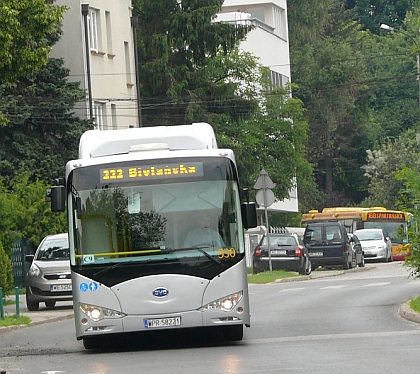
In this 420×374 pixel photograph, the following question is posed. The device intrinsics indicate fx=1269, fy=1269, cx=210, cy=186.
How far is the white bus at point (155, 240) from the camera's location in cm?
1591

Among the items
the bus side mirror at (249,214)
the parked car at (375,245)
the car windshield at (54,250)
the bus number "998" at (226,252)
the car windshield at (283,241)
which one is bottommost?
the parked car at (375,245)

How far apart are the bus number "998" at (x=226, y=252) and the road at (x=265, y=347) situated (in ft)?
3.85

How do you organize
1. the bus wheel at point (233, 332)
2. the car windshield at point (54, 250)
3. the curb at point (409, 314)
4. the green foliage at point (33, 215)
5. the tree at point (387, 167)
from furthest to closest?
the tree at point (387, 167) → the green foliage at point (33, 215) → the car windshield at point (54, 250) → the curb at point (409, 314) → the bus wheel at point (233, 332)

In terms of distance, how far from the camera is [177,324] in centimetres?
1591

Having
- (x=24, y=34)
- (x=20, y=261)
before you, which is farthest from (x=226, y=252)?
(x=20, y=261)

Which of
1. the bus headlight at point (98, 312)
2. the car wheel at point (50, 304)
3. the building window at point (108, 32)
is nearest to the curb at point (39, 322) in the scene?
the car wheel at point (50, 304)

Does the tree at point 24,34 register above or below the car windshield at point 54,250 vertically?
above

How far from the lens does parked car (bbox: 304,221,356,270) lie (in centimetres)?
Result: 4619

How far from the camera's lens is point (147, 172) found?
16.4 meters

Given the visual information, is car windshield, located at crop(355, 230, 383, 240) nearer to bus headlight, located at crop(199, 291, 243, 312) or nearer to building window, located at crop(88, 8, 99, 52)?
building window, located at crop(88, 8, 99, 52)

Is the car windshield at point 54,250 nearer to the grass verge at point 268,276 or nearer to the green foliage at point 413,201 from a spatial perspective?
the green foliage at point 413,201

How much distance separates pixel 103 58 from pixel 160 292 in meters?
32.9

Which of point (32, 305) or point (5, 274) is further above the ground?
point (5, 274)

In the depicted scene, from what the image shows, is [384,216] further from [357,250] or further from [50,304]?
[50,304]
